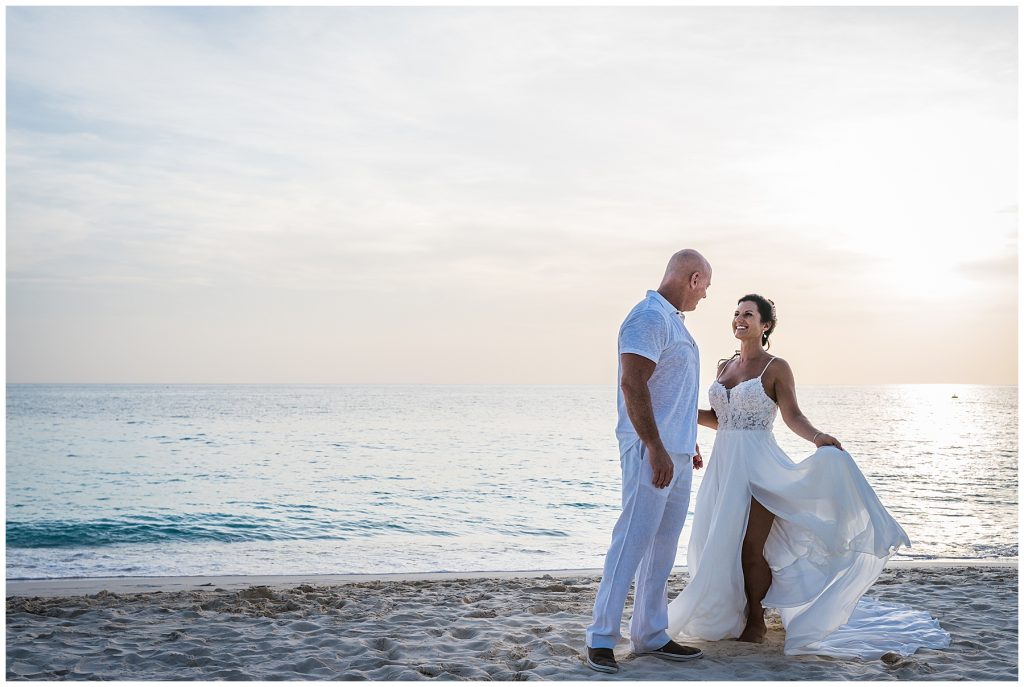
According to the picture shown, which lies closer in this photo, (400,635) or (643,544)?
(643,544)

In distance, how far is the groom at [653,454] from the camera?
422 cm

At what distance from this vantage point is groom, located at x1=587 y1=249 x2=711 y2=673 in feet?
13.9

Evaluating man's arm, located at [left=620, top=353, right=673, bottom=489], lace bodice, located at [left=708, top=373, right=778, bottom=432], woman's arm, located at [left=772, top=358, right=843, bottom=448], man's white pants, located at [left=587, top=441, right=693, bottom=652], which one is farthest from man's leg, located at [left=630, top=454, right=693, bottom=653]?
woman's arm, located at [left=772, top=358, right=843, bottom=448]

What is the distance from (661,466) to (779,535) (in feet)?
3.87

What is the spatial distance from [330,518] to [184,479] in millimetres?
8482

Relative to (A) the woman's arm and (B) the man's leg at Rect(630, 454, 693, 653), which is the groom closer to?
(B) the man's leg at Rect(630, 454, 693, 653)

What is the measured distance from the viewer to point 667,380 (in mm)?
4371

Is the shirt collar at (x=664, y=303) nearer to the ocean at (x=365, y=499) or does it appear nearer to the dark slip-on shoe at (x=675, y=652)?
the dark slip-on shoe at (x=675, y=652)

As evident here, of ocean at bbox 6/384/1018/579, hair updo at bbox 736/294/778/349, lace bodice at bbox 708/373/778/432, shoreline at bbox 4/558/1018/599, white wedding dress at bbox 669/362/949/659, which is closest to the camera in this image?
white wedding dress at bbox 669/362/949/659

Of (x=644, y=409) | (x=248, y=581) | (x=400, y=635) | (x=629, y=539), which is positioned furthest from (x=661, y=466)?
(x=248, y=581)

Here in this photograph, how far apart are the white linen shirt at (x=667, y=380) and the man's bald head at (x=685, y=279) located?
4.7 inches

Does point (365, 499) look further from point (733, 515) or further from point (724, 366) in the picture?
point (733, 515)

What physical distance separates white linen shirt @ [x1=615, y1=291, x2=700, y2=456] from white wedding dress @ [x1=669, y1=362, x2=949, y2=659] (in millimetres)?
713

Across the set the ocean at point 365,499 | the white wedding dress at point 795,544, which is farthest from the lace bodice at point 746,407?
the ocean at point 365,499
